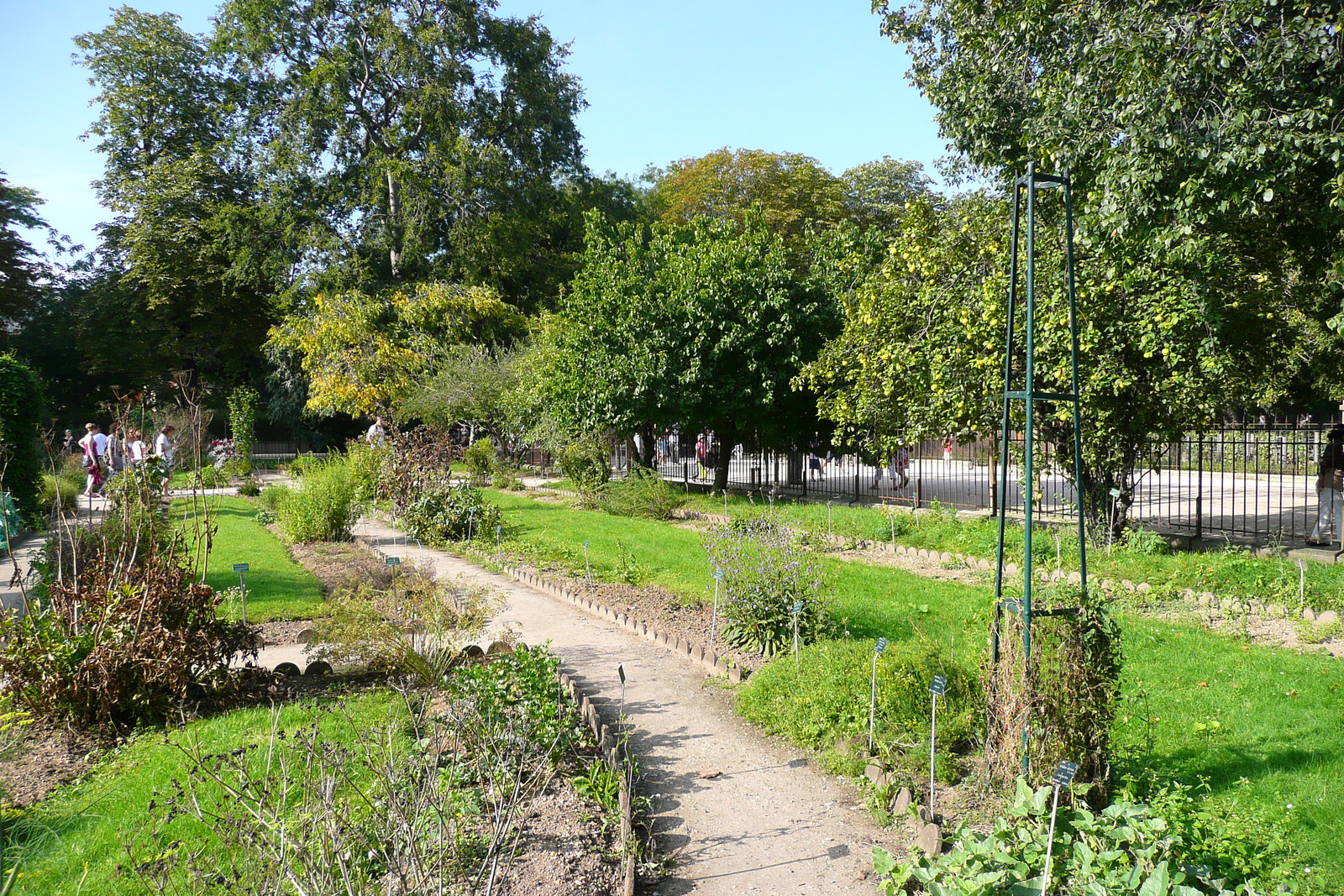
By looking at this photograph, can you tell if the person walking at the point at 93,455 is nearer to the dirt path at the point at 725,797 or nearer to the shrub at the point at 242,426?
the shrub at the point at 242,426

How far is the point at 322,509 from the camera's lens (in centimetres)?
1244

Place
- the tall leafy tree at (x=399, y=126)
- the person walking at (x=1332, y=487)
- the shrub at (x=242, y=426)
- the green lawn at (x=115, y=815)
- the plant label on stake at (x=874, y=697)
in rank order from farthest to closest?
the tall leafy tree at (x=399, y=126) < the shrub at (x=242, y=426) < the person walking at (x=1332, y=487) < the plant label on stake at (x=874, y=697) < the green lawn at (x=115, y=815)

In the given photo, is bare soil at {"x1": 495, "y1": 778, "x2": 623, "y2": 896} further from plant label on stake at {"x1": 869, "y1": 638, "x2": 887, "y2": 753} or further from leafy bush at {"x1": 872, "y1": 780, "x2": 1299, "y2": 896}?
plant label on stake at {"x1": 869, "y1": 638, "x2": 887, "y2": 753}

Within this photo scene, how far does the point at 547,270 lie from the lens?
3194 cm

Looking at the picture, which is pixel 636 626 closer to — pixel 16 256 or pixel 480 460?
pixel 480 460

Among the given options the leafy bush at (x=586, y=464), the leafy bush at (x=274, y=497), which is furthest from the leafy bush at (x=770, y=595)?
the leafy bush at (x=586, y=464)

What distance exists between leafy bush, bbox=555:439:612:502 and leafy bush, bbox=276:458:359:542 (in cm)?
516

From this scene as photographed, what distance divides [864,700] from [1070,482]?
24.4ft

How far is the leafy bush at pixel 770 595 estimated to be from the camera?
645cm

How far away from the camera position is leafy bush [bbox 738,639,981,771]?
465 centimetres

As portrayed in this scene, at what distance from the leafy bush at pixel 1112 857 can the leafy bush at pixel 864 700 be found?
100 cm

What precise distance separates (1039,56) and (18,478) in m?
14.9

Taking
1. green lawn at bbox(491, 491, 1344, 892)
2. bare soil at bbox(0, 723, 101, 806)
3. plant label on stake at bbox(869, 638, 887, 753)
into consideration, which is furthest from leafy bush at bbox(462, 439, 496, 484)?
plant label on stake at bbox(869, 638, 887, 753)

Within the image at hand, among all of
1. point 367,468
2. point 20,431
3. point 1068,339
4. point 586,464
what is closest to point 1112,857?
point 1068,339
